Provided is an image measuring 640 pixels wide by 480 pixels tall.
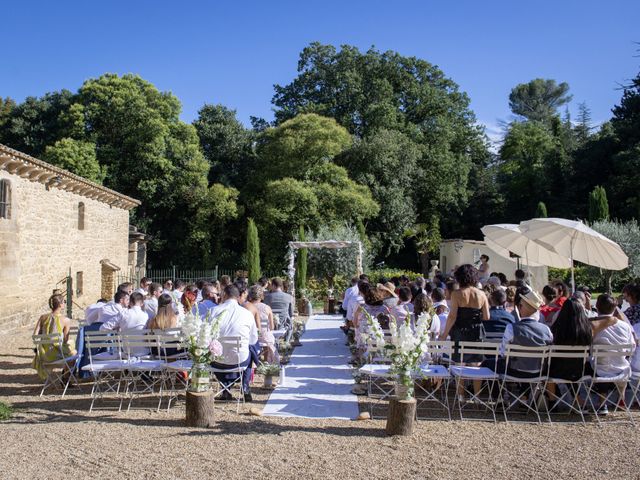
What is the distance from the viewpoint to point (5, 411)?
6348mm

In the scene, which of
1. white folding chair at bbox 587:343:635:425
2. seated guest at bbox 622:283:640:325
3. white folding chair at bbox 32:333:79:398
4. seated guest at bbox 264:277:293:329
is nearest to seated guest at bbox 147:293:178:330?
white folding chair at bbox 32:333:79:398

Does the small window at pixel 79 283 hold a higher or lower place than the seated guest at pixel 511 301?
lower

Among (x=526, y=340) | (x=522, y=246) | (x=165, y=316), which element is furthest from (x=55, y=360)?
(x=522, y=246)

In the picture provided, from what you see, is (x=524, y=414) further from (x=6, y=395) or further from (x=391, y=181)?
(x=391, y=181)

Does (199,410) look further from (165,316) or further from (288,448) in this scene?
(165,316)

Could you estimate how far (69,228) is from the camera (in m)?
17.6

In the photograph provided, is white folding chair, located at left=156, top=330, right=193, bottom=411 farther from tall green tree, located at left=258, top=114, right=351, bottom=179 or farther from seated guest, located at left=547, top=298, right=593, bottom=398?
tall green tree, located at left=258, top=114, right=351, bottom=179

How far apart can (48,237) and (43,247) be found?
17.7 inches

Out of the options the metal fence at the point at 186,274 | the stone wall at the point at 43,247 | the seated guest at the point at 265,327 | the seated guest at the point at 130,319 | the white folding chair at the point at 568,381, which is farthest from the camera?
the metal fence at the point at 186,274

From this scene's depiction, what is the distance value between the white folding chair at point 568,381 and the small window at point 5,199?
12.8 meters

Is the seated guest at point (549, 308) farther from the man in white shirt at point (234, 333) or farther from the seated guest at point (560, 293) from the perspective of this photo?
the man in white shirt at point (234, 333)

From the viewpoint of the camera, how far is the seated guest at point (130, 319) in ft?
25.6

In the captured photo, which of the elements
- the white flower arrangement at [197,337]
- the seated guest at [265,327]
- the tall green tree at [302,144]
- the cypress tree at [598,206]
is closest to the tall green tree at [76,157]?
the tall green tree at [302,144]

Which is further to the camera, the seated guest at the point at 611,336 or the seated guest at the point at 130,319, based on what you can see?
the seated guest at the point at 130,319
